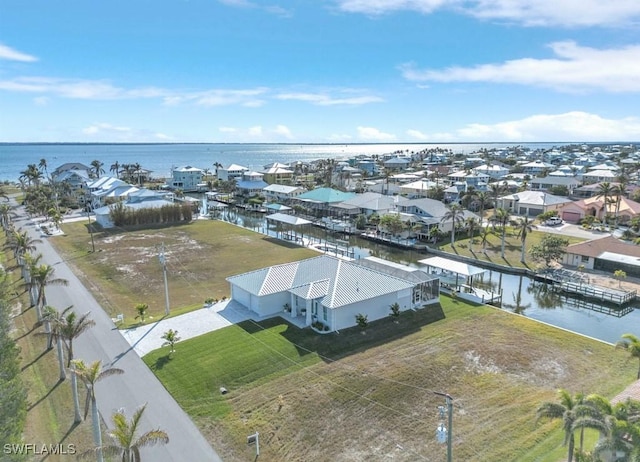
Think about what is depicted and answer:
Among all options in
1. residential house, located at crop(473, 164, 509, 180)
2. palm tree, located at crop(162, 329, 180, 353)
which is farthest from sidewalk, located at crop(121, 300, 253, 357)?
residential house, located at crop(473, 164, 509, 180)

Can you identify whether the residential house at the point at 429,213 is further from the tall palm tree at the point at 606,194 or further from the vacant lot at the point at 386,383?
the vacant lot at the point at 386,383

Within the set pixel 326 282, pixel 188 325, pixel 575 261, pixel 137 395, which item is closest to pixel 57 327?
pixel 137 395

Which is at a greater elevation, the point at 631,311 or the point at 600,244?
the point at 600,244

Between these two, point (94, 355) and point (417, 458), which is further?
point (94, 355)

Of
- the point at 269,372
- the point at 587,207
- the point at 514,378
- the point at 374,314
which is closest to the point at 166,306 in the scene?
the point at 269,372

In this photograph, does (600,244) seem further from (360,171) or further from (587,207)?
(360,171)

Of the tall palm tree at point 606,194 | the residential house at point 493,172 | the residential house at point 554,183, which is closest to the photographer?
the tall palm tree at point 606,194

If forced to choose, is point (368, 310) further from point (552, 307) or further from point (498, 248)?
point (498, 248)

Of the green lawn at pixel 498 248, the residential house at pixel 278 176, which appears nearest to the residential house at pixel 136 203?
the residential house at pixel 278 176
